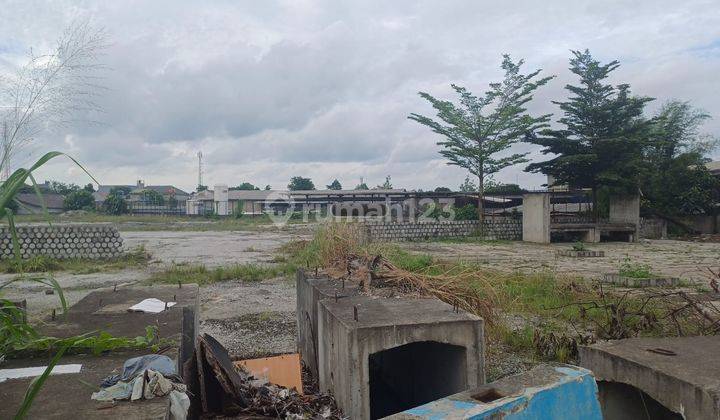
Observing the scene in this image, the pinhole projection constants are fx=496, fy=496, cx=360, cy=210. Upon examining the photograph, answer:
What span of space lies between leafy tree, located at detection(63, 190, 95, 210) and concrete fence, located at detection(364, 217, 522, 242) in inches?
1587

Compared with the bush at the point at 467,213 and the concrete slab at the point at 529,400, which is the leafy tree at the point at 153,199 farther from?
the concrete slab at the point at 529,400

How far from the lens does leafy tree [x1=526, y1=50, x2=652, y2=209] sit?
23.3 m

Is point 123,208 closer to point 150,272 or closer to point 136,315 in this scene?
point 150,272

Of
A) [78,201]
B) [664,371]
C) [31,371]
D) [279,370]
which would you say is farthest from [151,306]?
[78,201]

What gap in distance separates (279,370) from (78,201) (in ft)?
177

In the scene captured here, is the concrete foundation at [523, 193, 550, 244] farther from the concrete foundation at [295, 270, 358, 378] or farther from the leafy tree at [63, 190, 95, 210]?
the leafy tree at [63, 190, 95, 210]

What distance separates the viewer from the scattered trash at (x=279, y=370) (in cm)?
463

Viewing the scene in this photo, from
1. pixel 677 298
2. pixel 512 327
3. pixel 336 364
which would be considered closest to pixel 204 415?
pixel 336 364

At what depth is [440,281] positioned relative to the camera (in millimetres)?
5406

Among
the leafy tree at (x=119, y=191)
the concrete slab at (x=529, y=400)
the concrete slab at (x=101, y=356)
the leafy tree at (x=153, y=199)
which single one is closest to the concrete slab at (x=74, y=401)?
the concrete slab at (x=101, y=356)

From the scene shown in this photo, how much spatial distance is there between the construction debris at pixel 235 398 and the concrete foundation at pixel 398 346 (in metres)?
0.20

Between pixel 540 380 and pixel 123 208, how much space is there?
53971 millimetres

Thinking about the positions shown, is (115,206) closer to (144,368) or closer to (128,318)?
(128,318)

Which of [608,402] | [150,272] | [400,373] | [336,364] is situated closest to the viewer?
[608,402]
